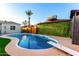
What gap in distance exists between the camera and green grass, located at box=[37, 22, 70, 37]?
2889 millimetres

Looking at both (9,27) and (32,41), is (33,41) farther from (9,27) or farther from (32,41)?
(9,27)

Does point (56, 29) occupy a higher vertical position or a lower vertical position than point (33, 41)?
higher

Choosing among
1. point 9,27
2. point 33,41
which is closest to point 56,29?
point 33,41

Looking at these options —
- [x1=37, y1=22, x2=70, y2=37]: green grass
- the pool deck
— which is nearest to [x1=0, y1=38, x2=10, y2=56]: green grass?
the pool deck

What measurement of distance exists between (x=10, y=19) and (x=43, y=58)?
2.15 ft

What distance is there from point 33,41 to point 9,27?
14.3 inches

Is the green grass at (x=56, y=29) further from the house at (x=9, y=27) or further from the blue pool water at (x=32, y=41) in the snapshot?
the house at (x=9, y=27)

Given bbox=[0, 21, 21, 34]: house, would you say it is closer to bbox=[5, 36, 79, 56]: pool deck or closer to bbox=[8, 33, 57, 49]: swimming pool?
bbox=[8, 33, 57, 49]: swimming pool

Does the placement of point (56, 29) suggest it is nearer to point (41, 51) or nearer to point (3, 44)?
point (41, 51)

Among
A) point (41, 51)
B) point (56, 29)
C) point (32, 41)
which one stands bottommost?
point (41, 51)

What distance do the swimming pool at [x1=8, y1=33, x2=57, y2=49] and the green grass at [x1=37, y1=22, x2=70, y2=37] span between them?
0.08 meters

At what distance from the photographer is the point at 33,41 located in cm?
290

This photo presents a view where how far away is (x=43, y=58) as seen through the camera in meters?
2.83

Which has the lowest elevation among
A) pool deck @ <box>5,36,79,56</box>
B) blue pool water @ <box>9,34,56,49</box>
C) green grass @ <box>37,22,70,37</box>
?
pool deck @ <box>5,36,79,56</box>
